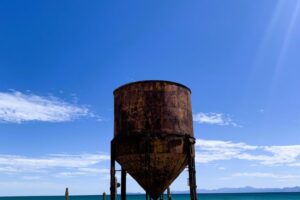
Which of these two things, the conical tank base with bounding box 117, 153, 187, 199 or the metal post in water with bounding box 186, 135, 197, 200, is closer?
the metal post in water with bounding box 186, 135, 197, 200

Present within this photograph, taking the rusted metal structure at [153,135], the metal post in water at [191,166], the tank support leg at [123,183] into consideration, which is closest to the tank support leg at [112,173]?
the rusted metal structure at [153,135]

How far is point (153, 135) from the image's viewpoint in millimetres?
14062

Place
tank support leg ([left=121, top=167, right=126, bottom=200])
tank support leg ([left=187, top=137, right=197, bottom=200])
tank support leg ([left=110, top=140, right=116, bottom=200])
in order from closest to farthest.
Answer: tank support leg ([left=187, top=137, right=197, bottom=200])
tank support leg ([left=110, top=140, right=116, bottom=200])
tank support leg ([left=121, top=167, right=126, bottom=200])

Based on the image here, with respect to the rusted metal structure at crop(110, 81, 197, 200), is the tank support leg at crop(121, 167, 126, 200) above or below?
below

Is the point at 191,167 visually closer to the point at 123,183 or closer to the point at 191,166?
the point at 191,166

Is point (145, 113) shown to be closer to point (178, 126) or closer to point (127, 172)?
point (178, 126)

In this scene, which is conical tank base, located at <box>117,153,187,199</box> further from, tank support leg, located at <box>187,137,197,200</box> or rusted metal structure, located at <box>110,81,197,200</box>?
tank support leg, located at <box>187,137,197,200</box>

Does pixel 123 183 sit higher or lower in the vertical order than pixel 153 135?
lower

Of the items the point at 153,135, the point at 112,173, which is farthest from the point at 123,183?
the point at 153,135

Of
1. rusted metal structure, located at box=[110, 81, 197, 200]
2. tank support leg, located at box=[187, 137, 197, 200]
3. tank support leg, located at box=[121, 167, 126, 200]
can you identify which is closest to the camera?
tank support leg, located at box=[187, 137, 197, 200]

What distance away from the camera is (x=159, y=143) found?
1402cm

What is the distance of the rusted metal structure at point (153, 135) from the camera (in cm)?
1408

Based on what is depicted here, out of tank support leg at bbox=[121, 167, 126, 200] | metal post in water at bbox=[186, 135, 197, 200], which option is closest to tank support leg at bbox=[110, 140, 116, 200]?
tank support leg at bbox=[121, 167, 126, 200]

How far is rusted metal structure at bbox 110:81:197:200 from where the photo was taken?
14.1m
